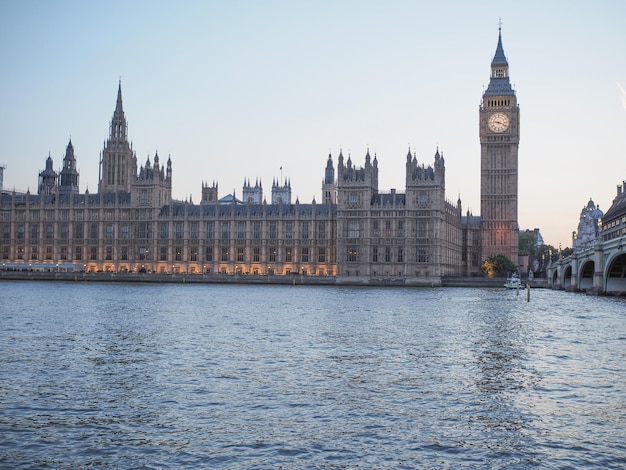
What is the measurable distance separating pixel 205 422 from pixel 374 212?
4765 inches

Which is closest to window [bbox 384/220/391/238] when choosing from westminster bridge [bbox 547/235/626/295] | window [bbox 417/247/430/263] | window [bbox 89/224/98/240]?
window [bbox 417/247/430/263]

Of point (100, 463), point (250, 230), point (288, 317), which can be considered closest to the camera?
point (100, 463)

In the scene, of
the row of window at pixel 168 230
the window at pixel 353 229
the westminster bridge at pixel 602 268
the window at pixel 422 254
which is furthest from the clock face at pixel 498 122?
the westminster bridge at pixel 602 268

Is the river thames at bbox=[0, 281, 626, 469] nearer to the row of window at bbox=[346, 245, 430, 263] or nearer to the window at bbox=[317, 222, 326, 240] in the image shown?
the row of window at bbox=[346, 245, 430, 263]

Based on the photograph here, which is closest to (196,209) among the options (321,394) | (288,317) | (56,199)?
(56,199)

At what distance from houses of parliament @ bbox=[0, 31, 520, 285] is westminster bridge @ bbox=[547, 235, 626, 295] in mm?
31701

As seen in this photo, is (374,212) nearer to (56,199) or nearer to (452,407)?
(56,199)

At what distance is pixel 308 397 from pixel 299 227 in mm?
123129

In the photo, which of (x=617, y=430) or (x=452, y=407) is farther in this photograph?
(x=452, y=407)

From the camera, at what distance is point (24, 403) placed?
22.9 m

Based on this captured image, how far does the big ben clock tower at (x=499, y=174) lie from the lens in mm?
158625

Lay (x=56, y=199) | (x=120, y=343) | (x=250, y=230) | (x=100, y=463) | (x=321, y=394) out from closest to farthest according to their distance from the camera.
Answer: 1. (x=100, y=463)
2. (x=321, y=394)
3. (x=120, y=343)
4. (x=250, y=230)
5. (x=56, y=199)

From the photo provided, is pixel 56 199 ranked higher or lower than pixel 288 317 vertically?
higher

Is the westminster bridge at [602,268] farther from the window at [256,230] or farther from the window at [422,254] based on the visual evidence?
the window at [256,230]
